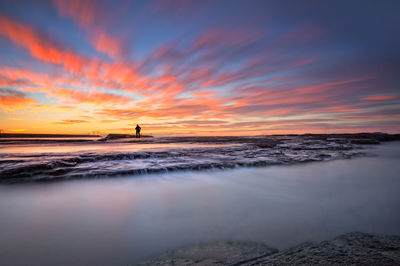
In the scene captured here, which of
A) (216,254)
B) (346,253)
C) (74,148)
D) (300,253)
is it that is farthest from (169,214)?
(74,148)

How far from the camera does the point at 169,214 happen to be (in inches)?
106

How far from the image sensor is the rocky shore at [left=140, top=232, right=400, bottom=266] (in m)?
1.30

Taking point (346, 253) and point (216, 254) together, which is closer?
point (346, 253)

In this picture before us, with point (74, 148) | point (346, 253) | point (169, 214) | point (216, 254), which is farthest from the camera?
point (74, 148)

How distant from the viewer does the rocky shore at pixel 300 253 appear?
1.30m

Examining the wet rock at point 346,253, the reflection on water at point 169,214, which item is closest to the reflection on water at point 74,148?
the reflection on water at point 169,214

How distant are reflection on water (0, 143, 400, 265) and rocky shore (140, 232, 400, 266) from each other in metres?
0.23

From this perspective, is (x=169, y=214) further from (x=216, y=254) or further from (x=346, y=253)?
(x=346, y=253)

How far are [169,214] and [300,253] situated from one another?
5.68 ft

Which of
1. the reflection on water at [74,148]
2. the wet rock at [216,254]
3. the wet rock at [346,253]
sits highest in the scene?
the reflection on water at [74,148]

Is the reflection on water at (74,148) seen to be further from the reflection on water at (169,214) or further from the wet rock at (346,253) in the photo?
the wet rock at (346,253)

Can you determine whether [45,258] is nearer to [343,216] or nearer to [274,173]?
[343,216]

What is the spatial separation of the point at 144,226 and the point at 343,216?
2523 millimetres

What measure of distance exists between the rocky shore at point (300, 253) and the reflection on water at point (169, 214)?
0.77 ft
